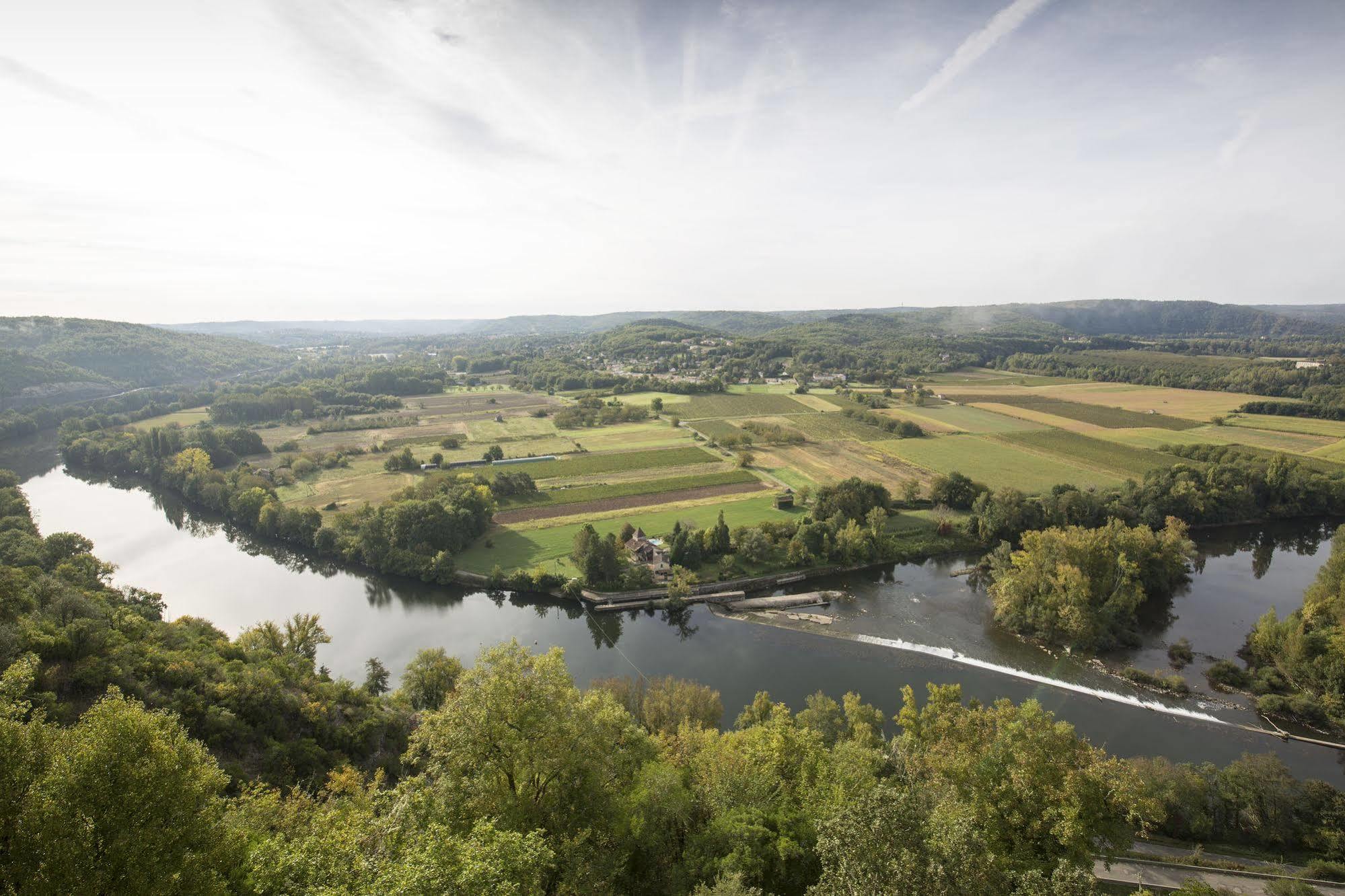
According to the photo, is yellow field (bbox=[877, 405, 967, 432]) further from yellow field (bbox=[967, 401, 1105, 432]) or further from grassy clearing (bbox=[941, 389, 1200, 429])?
grassy clearing (bbox=[941, 389, 1200, 429])

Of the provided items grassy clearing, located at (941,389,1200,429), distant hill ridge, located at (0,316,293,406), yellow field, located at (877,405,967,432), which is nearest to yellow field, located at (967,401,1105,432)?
grassy clearing, located at (941,389,1200,429)

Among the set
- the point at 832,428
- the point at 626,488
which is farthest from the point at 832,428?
the point at 626,488

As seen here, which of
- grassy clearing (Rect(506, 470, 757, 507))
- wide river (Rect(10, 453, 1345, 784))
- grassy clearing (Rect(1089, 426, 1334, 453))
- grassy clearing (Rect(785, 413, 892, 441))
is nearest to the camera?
wide river (Rect(10, 453, 1345, 784))

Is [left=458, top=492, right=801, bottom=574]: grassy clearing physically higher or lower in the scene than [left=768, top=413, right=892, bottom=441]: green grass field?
lower

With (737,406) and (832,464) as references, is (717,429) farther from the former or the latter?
(832,464)

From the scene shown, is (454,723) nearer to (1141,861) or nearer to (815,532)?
(1141,861)

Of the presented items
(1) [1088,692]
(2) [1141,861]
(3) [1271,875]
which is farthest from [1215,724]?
(2) [1141,861]

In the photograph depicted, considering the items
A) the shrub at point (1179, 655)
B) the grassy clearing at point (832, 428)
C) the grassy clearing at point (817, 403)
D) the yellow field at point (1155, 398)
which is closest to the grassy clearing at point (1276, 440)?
the yellow field at point (1155, 398)
